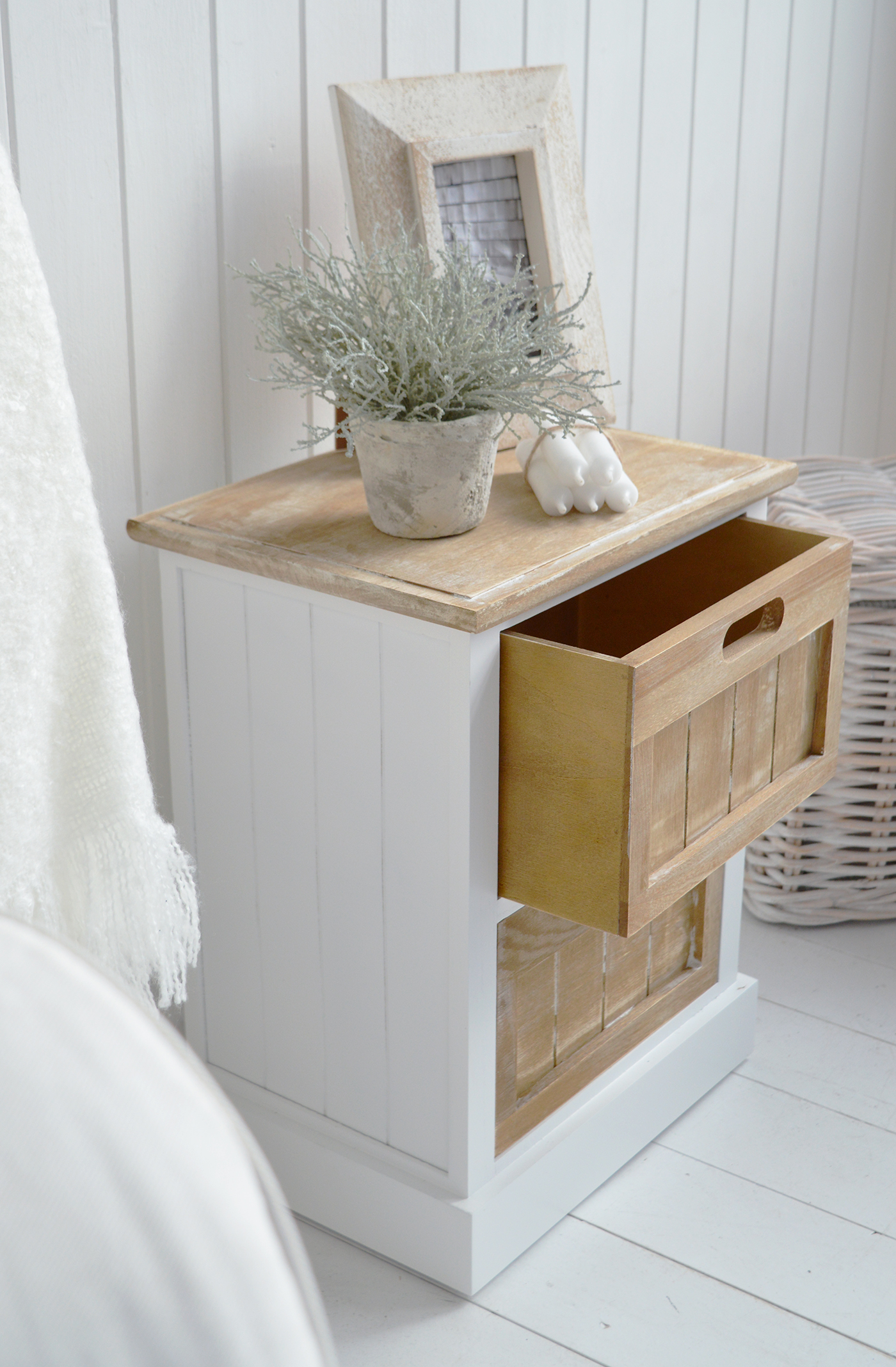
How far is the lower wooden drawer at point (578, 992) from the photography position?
1.15 metres

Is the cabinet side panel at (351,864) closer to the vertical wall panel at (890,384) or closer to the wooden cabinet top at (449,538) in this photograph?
the wooden cabinet top at (449,538)

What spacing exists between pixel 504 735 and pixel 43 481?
15.0 inches

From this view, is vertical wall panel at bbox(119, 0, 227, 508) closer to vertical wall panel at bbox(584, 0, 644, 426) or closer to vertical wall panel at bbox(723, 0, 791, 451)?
vertical wall panel at bbox(584, 0, 644, 426)

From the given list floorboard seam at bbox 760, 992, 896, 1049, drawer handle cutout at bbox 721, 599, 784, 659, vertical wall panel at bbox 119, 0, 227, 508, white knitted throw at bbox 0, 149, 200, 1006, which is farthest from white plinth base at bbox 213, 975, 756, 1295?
vertical wall panel at bbox 119, 0, 227, 508

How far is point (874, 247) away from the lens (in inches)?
84.0

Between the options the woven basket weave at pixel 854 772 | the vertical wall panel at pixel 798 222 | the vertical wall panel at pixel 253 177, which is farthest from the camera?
the vertical wall panel at pixel 798 222

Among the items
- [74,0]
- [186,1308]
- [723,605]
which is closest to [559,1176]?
[723,605]

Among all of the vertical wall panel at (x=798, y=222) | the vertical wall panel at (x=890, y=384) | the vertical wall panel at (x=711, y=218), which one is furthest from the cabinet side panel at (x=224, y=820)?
the vertical wall panel at (x=890, y=384)

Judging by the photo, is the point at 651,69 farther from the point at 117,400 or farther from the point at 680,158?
the point at 117,400

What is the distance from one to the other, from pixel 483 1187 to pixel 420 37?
1.07 m

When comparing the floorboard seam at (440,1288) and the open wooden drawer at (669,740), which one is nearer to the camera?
the open wooden drawer at (669,740)

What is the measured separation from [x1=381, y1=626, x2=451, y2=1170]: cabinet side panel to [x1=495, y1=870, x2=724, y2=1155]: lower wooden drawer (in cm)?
6

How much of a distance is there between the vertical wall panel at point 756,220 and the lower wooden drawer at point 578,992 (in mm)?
820

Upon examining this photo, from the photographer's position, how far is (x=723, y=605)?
3.34 feet
